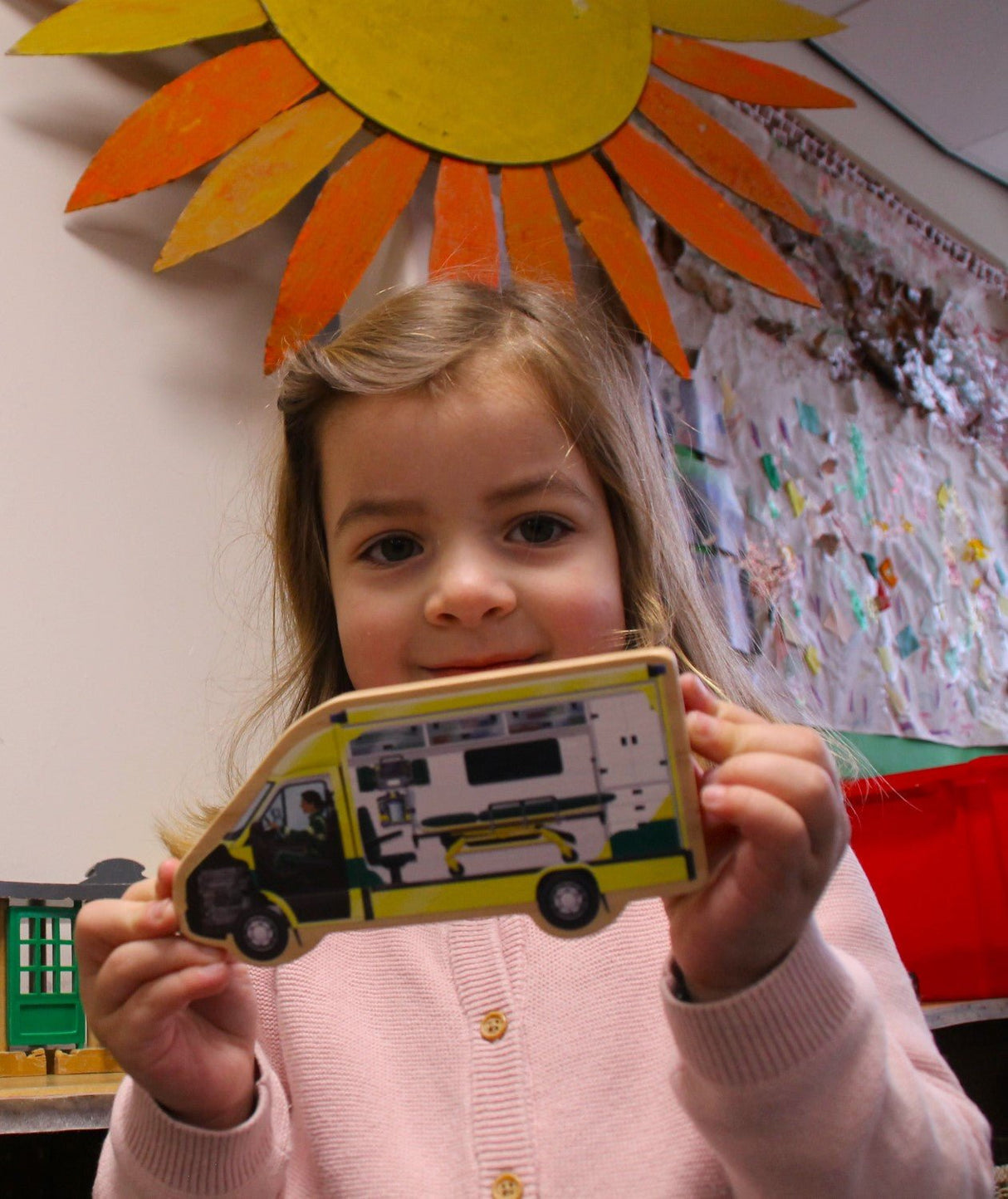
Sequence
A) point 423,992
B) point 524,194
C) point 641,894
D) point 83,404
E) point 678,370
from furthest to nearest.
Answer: point 678,370
point 524,194
point 83,404
point 423,992
point 641,894

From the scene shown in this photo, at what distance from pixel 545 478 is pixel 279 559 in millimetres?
329

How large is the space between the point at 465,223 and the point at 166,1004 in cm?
109

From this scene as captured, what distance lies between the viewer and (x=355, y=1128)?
701 mm

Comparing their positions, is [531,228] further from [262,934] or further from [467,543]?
[262,934]

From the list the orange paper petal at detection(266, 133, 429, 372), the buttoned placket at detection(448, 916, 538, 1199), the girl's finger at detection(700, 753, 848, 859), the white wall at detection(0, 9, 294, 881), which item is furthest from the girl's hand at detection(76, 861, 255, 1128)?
the orange paper petal at detection(266, 133, 429, 372)

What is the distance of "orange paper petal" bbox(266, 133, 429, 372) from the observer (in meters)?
1.31

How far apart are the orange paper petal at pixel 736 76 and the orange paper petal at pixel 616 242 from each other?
0.77ft

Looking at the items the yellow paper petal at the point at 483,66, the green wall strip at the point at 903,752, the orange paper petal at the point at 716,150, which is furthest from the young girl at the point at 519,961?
the green wall strip at the point at 903,752

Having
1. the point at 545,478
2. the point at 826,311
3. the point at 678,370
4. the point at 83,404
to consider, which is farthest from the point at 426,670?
the point at 826,311

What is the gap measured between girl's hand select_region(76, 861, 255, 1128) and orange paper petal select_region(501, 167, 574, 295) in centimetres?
105

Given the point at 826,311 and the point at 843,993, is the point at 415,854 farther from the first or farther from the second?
the point at 826,311

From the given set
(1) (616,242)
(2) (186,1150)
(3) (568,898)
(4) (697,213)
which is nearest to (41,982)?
(2) (186,1150)

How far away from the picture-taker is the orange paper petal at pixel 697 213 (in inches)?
60.7

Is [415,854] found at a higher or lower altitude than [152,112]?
lower
